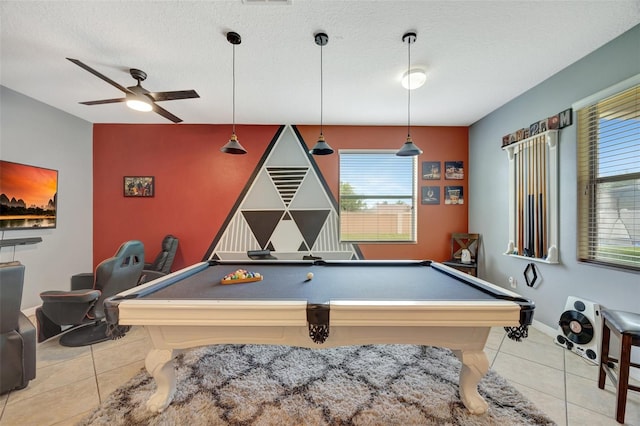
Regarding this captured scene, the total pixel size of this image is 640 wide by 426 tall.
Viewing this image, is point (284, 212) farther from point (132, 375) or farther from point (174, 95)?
point (132, 375)

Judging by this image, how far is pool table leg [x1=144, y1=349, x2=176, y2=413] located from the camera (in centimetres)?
138

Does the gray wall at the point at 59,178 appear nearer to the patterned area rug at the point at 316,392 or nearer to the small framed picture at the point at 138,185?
the small framed picture at the point at 138,185

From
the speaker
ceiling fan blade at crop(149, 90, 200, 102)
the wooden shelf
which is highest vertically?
ceiling fan blade at crop(149, 90, 200, 102)

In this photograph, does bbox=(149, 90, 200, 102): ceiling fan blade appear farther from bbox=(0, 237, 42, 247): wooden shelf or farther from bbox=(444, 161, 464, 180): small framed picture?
bbox=(444, 161, 464, 180): small framed picture

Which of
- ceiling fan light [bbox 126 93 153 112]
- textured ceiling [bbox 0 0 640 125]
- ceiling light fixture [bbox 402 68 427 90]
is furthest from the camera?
ceiling light fixture [bbox 402 68 427 90]

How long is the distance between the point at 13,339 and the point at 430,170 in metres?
4.64

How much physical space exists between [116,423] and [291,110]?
334 centimetres

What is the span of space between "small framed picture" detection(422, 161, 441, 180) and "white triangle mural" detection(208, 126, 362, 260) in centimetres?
156

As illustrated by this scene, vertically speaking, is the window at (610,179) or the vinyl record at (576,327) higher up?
the window at (610,179)

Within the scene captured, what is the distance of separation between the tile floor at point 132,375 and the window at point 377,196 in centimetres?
189

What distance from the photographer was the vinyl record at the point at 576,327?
2037 mm

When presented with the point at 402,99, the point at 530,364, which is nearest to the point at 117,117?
the point at 402,99

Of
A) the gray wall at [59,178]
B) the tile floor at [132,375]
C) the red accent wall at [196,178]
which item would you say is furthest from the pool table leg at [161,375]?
→ the gray wall at [59,178]

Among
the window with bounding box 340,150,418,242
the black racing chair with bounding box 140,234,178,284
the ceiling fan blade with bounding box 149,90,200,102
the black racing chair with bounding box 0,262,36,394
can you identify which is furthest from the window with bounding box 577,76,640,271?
the black racing chair with bounding box 140,234,178,284
